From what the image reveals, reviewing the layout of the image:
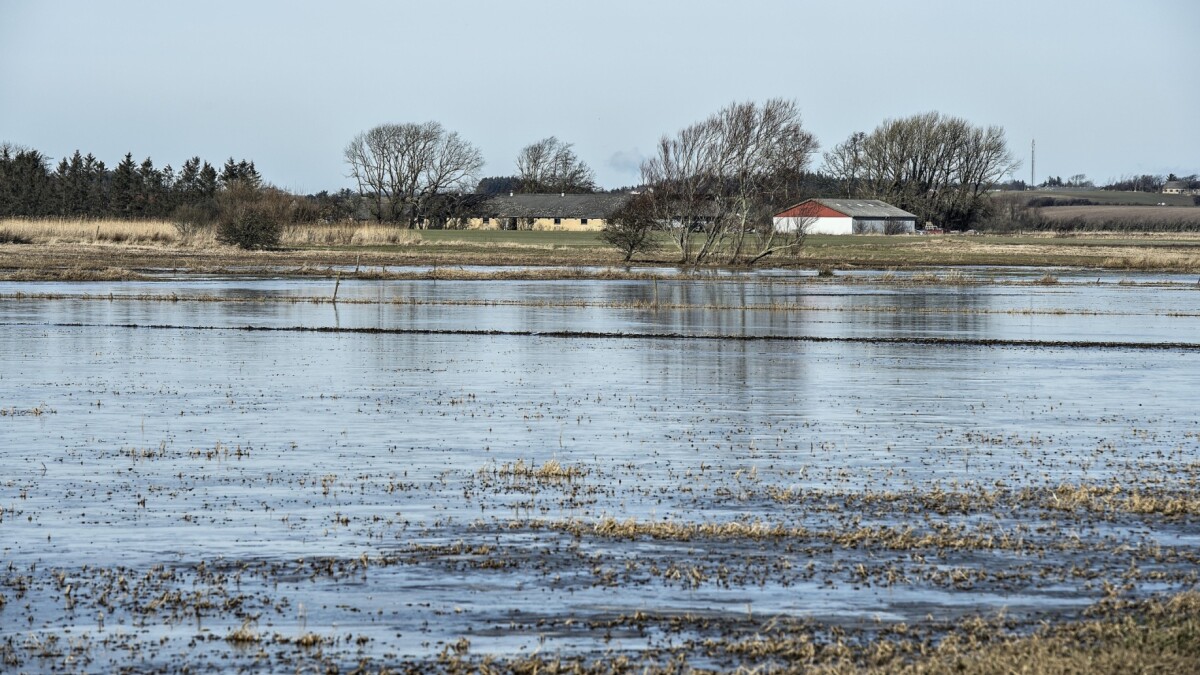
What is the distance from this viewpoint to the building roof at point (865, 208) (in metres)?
161

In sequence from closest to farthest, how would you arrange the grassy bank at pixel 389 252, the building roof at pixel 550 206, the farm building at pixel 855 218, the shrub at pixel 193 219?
the grassy bank at pixel 389 252
the shrub at pixel 193 219
the farm building at pixel 855 218
the building roof at pixel 550 206

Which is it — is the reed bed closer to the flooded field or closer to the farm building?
the flooded field

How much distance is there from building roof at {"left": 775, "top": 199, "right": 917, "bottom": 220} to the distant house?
2666cm

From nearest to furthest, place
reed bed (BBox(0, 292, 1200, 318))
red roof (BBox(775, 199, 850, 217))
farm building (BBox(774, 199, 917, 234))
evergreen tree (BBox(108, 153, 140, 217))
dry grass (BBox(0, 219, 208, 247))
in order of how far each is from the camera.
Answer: reed bed (BBox(0, 292, 1200, 318))
dry grass (BBox(0, 219, 208, 247))
evergreen tree (BBox(108, 153, 140, 217))
red roof (BBox(775, 199, 850, 217))
farm building (BBox(774, 199, 917, 234))

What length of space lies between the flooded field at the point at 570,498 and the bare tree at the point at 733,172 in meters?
52.2

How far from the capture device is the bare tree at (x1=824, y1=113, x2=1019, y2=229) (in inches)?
6565

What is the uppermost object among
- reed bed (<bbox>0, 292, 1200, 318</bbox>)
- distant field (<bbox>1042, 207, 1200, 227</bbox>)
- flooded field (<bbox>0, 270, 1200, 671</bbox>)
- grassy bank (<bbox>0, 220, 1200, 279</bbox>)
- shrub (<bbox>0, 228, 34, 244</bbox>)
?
distant field (<bbox>1042, 207, 1200, 227</bbox>)

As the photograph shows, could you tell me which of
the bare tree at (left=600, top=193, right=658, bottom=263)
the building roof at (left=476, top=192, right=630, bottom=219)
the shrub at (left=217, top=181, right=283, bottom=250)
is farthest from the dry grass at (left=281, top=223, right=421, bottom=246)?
the building roof at (left=476, top=192, right=630, bottom=219)

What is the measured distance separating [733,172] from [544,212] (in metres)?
98.4

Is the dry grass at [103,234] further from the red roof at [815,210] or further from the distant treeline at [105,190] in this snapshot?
the red roof at [815,210]

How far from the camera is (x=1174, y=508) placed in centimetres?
1555

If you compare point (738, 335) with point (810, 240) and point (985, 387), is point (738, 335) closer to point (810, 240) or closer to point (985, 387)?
point (985, 387)

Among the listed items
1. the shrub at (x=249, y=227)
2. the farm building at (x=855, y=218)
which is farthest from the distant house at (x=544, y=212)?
the shrub at (x=249, y=227)

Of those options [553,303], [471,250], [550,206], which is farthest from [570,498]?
[550,206]
